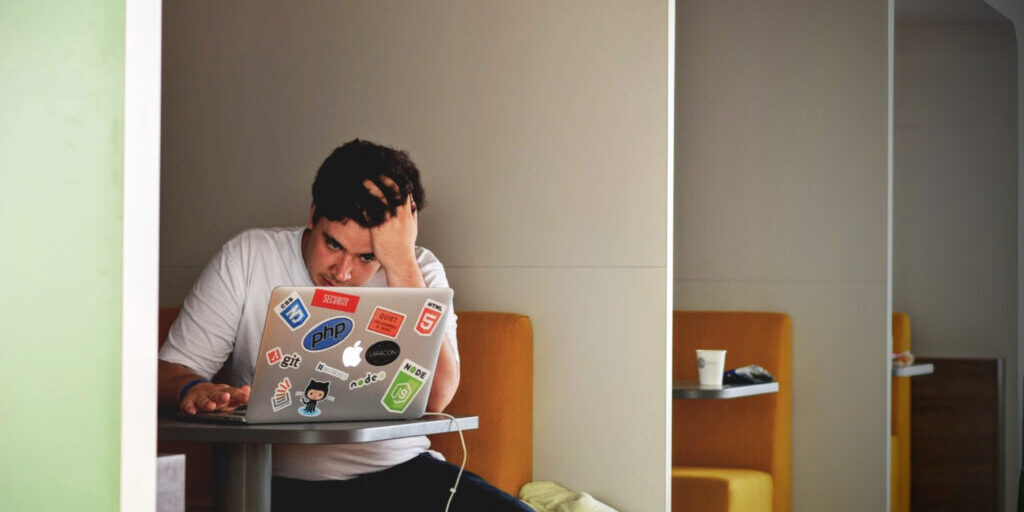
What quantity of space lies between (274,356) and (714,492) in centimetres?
201

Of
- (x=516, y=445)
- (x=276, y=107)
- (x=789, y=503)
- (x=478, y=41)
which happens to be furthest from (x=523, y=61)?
(x=789, y=503)

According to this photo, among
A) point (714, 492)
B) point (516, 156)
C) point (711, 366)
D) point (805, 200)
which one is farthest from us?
point (805, 200)

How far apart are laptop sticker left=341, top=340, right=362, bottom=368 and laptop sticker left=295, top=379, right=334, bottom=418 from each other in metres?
0.05

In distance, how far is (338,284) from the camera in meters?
2.82

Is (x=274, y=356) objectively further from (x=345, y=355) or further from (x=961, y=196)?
(x=961, y=196)

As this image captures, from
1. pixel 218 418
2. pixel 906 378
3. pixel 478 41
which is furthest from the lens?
pixel 906 378

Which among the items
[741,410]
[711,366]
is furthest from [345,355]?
[741,410]

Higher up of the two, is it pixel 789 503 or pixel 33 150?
pixel 33 150

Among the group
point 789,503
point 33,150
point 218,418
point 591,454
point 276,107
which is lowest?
point 789,503

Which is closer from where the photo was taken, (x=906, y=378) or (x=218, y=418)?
(x=218, y=418)

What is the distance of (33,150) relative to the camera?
43.2 inches

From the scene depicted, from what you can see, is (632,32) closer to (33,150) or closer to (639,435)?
(639,435)

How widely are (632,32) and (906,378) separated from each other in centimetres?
254

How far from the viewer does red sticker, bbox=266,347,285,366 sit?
2.07 meters
